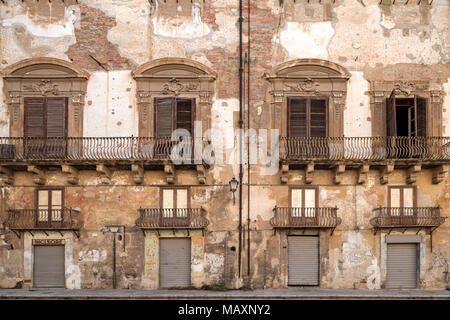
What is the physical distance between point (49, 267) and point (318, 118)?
35.9 ft

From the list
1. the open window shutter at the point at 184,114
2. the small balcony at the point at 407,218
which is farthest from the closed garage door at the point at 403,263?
the open window shutter at the point at 184,114

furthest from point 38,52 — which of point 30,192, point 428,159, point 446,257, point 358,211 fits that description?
point 446,257

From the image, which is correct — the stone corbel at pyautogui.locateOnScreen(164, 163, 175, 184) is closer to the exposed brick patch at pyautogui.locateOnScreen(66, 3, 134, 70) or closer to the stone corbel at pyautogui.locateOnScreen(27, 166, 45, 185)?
the exposed brick patch at pyautogui.locateOnScreen(66, 3, 134, 70)

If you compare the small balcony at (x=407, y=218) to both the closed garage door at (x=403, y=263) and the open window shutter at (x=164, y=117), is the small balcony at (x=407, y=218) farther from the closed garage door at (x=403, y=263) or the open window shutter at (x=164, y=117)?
the open window shutter at (x=164, y=117)

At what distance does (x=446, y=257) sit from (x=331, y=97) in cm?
694

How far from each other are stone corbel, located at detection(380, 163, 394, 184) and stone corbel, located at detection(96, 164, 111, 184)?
962 cm

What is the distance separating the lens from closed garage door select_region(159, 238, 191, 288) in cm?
1869

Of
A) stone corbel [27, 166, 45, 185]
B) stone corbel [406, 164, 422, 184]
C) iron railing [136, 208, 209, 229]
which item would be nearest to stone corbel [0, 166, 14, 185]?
stone corbel [27, 166, 45, 185]

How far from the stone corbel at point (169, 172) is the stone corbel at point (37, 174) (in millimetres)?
4397

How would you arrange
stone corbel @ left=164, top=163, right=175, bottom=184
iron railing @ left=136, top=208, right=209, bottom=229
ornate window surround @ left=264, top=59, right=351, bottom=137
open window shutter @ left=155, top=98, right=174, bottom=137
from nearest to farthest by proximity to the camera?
stone corbel @ left=164, top=163, right=175, bottom=184 → iron railing @ left=136, top=208, right=209, bottom=229 → open window shutter @ left=155, top=98, right=174, bottom=137 → ornate window surround @ left=264, top=59, right=351, bottom=137

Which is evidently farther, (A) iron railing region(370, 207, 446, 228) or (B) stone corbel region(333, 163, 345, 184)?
(A) iron railing region(370, 207, 446, 228)

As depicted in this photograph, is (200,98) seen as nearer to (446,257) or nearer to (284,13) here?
(284,13)

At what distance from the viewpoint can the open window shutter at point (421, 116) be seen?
60.8ft

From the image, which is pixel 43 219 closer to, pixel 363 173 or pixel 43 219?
pixel 43 219
